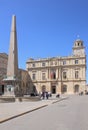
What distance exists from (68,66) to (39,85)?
13521 mm

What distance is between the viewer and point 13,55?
3281 centimetres

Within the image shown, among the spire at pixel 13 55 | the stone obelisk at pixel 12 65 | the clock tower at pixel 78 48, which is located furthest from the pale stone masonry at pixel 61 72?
the spire at pixel 13 55

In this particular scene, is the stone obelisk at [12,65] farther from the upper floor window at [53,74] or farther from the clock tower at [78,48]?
the clock tower at [78,48]

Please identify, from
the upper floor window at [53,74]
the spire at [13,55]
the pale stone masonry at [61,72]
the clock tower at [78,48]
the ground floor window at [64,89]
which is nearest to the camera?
the spire at [13,55]

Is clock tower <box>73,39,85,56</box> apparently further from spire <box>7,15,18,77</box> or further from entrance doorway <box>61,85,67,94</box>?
spire <box>7,15,18,77</box>

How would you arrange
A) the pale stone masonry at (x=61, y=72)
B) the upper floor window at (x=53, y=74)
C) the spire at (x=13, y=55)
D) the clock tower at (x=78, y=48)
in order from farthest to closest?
the upper floor window at (x=53, y=74)
the clock tower at (x=78, y=48)
the pale stone masonry at (x=61, y=72)
the spire at (x=13, y=55)

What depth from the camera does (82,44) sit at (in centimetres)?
10188

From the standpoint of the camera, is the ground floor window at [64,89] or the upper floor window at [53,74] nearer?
the ground floor window at [64,89]

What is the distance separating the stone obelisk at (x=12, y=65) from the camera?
32656 mm

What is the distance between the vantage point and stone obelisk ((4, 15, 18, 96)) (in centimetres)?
3266

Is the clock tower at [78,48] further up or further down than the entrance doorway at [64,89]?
further up

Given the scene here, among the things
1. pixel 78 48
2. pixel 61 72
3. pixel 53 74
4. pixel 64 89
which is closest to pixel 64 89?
pixel 64 89

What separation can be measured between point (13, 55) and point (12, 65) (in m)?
1.26

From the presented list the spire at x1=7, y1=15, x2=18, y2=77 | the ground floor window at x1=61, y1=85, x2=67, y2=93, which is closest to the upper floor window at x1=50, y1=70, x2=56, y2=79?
the ground floor window at x1=61, y1=85, x2=67, y2=93
